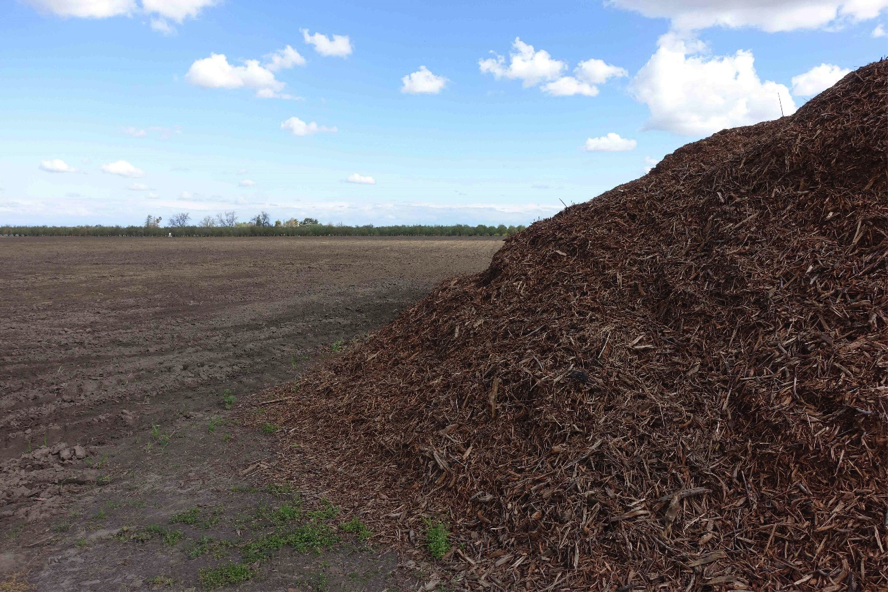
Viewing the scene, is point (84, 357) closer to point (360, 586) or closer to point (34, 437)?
point (34, 437)

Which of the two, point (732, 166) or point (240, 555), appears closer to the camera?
point (240, 555)

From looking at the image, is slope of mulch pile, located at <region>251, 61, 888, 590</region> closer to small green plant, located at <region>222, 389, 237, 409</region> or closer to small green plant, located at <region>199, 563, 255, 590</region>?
small green plant, located at <region>222, 389, 237, 409</region>

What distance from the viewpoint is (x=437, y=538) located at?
12.0 ft

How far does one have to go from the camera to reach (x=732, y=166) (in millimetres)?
5867

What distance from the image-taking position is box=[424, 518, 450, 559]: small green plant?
3.58 meters

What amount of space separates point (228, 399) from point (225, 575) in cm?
360

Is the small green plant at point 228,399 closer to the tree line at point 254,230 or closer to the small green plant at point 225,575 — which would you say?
the small green plant at point 225,575

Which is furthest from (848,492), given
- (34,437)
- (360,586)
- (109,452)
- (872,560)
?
(34,437)

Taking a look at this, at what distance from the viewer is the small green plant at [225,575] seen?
11.1 ft

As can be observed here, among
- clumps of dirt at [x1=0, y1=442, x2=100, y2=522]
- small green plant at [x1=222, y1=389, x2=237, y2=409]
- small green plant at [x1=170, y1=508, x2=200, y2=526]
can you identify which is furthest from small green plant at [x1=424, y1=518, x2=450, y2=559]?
small green plant at [x1=222, y1=389, x2=237, y2=409]

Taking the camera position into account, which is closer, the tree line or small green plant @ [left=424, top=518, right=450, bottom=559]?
small green plant @ [left=424, top=518, right=450, bottom=559]

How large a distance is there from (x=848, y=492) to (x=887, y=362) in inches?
38.9

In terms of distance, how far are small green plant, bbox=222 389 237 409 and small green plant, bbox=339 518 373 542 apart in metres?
3.25

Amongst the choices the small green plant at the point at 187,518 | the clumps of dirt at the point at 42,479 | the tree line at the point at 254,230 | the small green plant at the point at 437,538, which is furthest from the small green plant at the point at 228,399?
the tree line at the point at 254,230
